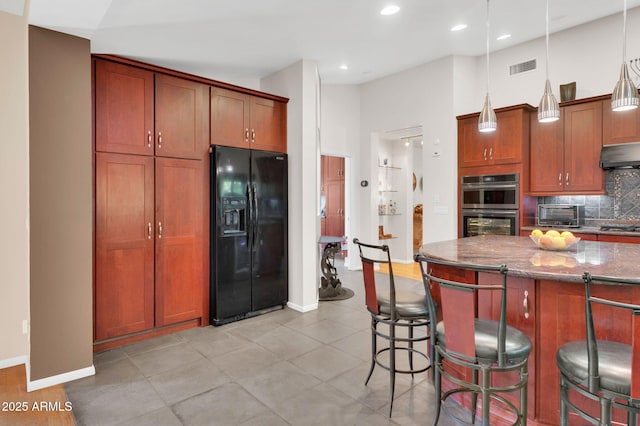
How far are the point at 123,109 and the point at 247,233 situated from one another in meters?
1.71

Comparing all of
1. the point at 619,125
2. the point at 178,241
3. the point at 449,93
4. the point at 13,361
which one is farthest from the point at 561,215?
the point at 13,361

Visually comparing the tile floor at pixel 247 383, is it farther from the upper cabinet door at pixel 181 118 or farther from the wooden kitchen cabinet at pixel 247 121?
the wooden kitchen cabinet at pixel 247 121

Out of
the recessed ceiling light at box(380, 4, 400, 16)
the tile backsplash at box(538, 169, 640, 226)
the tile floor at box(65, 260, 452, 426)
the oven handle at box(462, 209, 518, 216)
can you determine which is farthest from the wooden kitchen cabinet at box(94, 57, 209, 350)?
the tile backsplash at box(538, 169, 640, 226)

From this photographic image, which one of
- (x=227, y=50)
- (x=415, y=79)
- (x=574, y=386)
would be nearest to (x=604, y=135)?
(x=415, y=79)

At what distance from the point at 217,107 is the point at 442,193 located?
3.36 meters

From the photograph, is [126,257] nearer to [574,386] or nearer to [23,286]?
[23,286]

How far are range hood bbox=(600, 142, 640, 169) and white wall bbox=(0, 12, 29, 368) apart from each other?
585 cm

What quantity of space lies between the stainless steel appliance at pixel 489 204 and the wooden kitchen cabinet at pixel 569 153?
321 mm

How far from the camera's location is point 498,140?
15.6 ft

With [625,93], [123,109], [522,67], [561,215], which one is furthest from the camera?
[522,67]

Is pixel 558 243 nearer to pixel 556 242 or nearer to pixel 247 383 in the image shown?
pixel 556 242

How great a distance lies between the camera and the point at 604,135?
4.14 meters

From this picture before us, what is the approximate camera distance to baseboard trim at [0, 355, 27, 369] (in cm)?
293

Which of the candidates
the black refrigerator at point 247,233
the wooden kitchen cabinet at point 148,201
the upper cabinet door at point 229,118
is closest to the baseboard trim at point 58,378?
the wooden kitchen cabinet at point 148,201
